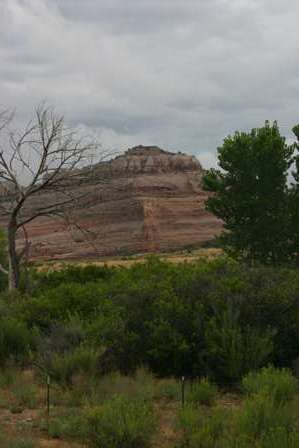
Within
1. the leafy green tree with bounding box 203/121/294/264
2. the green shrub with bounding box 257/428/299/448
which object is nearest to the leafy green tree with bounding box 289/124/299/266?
the leafy green tree with bounding box 203/121/294/264

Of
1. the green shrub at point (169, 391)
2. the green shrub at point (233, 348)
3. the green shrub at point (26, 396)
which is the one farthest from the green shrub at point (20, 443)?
the green shrub at point (233, 348)

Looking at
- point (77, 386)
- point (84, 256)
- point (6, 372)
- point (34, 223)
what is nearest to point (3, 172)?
point (6, 372)

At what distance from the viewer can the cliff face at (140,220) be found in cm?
9525

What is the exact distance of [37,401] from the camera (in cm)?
902

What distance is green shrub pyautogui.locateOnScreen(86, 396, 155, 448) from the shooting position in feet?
21.5

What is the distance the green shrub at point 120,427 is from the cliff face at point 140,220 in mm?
80096

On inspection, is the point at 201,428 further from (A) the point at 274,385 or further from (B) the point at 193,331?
(B) the point at 193,331

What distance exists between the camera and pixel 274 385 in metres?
8.48

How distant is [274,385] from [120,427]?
2706 millimetres

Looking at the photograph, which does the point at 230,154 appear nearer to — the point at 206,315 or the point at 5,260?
the point at 5,260

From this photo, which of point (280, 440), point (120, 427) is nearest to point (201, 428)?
point (120, 427)

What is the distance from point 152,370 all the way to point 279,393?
3056mm

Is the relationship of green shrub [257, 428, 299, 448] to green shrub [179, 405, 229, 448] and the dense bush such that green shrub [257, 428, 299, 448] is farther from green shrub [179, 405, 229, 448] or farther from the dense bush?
the dense bush

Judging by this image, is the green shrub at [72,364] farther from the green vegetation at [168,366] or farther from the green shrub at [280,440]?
the green shrub at [280,440]
